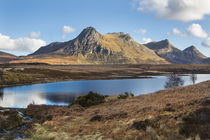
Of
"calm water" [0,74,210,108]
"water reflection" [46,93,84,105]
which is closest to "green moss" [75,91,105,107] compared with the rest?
"calm water" [0,74,210,108]

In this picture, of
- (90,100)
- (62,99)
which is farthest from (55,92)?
(90,100)

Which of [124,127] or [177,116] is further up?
[177,116]

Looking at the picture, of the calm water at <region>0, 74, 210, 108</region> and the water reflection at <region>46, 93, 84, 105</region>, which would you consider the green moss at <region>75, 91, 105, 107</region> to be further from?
the water reflection at <region>46, 93, 84, 105</region>

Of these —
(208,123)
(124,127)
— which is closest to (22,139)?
(124,127)

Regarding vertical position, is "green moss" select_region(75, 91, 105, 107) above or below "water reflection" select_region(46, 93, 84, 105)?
above

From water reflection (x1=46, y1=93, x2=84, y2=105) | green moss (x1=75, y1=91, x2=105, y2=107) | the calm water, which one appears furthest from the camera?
the calm water

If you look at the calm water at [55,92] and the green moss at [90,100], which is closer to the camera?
the green moss at [90,100]

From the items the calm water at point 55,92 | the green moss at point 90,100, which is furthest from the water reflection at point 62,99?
the green moss at point 90,100

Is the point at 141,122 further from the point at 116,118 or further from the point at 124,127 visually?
the point at 116,118

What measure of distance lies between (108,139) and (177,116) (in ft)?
21.4

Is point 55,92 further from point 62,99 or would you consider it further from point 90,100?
point 90,100

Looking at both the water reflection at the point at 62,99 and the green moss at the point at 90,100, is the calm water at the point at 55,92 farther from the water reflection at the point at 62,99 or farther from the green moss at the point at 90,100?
the green moss at the point at 90,100

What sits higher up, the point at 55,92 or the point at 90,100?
the point at 90,100

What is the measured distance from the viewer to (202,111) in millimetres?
15633
